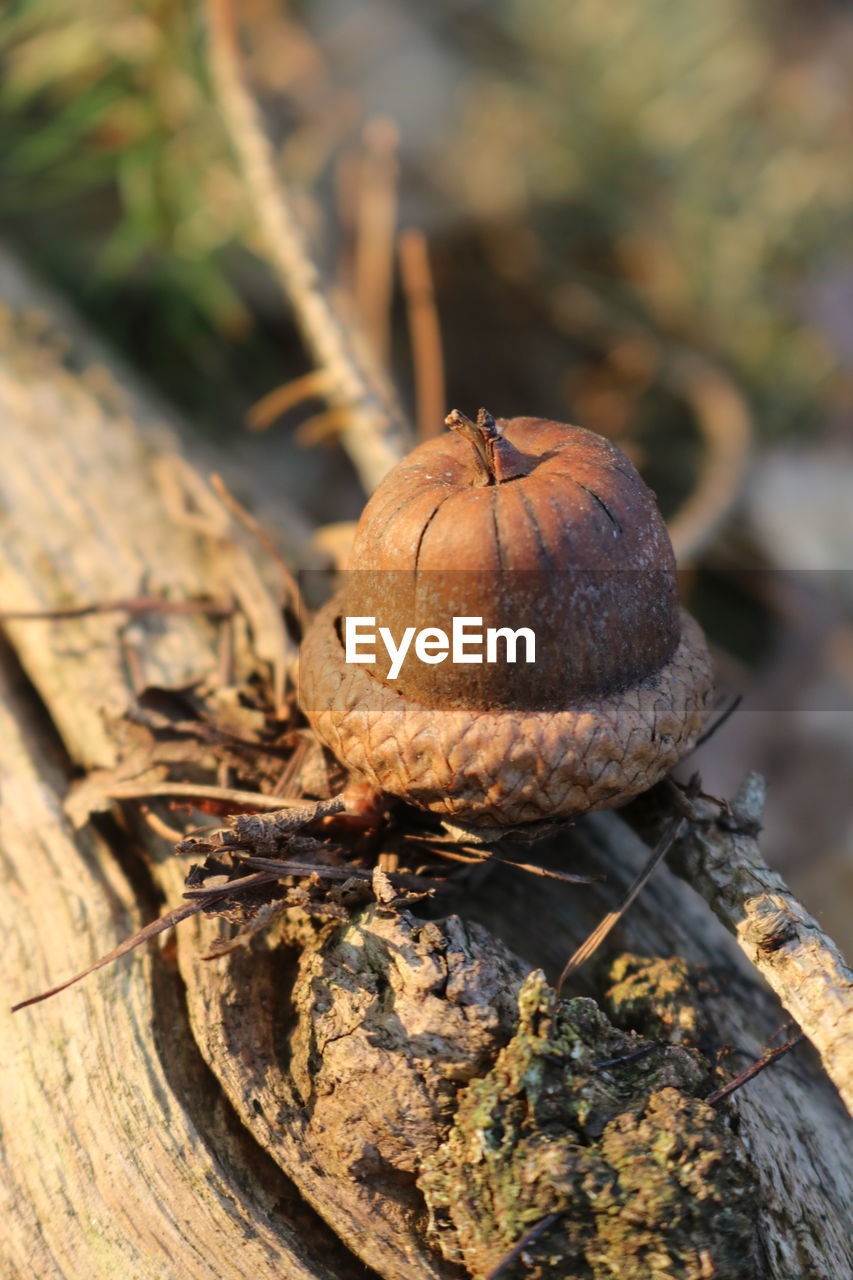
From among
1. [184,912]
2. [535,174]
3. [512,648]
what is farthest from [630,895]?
[535,174]

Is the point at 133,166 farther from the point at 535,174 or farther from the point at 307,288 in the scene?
the point at 535,174

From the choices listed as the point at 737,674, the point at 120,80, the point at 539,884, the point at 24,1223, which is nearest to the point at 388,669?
the point at 539,884

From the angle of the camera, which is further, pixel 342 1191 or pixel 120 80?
pixel 120 80

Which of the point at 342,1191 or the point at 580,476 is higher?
the point at 580,476

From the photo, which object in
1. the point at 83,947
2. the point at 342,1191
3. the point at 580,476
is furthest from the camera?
the point at 83,947

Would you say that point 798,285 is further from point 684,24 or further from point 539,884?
point 539,884

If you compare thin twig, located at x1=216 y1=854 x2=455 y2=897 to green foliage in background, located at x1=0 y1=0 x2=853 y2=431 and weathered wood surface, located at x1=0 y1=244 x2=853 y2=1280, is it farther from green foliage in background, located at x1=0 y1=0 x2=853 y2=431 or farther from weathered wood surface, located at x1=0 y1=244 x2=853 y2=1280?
green foliage in background, located at x1=0 y1=0 x2=853 y2=431

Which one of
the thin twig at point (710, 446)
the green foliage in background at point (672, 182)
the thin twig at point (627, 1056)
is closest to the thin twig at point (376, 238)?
the green foliage in background at point (672, 182)
